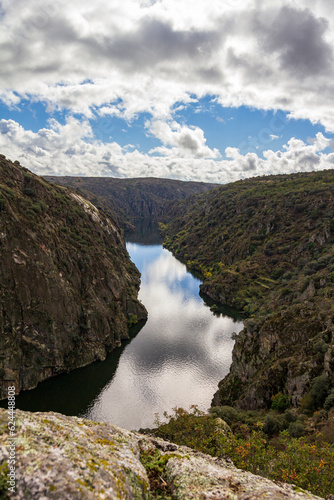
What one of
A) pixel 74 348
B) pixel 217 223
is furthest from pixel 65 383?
pixel 217 223

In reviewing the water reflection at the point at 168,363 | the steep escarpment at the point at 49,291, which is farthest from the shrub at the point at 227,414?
the steep escarpment at the point at 49,291

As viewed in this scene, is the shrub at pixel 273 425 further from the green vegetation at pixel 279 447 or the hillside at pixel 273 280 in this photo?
the hillside at pixel 273 280

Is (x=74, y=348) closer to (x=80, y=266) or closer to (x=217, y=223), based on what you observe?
(x=80, y=266)

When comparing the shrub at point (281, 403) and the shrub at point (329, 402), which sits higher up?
the shrub at point (329, 402)

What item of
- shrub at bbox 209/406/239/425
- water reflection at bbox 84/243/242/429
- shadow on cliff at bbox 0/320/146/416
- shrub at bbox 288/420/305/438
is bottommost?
shadow on cliff at bbox 0/320/146/416

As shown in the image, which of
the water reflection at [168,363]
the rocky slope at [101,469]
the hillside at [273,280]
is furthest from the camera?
the water reflection at [168,363]

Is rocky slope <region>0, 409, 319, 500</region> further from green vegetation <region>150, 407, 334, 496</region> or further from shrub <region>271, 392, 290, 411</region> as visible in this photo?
shrub <region>271, 392, 290, 411</region>

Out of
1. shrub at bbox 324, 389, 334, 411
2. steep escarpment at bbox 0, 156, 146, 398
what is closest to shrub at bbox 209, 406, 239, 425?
shrub at bbox 324, 389, 334, 411
